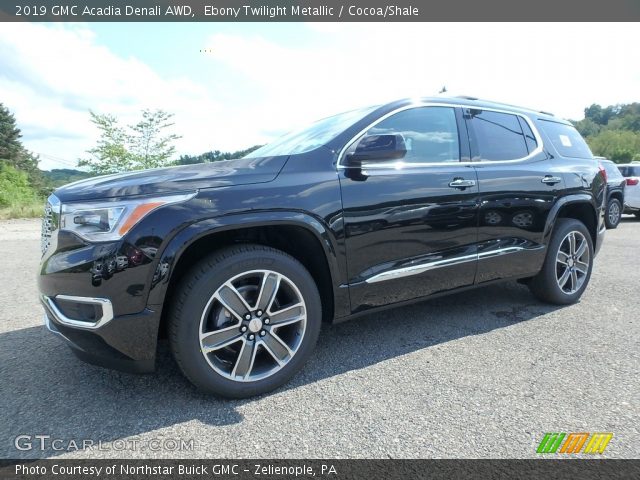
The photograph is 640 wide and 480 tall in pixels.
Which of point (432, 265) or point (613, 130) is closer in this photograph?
point (432, 265)

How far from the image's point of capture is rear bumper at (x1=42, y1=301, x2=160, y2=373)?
202cm

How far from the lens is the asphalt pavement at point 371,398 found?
6.19 ft

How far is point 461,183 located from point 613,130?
118 metres

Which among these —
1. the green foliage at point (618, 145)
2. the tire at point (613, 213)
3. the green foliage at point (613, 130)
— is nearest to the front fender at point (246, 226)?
the tire at point (613, 213)

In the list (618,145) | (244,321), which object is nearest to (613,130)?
(618,145)

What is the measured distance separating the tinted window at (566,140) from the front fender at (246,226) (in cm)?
273

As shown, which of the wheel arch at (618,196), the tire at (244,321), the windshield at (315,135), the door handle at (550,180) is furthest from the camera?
the wheel arch at (618,196)

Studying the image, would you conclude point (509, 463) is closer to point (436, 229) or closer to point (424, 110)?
point (436, 229)

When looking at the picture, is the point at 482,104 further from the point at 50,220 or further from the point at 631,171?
the point at 631,171

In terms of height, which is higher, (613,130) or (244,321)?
(613,130)

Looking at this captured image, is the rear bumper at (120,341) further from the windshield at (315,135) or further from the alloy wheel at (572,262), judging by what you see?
the alloy wheel at (572,262)

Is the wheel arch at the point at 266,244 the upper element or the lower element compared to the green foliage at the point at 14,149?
lower

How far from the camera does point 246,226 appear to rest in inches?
87.1

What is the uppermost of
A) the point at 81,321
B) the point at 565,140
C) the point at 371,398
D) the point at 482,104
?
→ the point at 482,104
